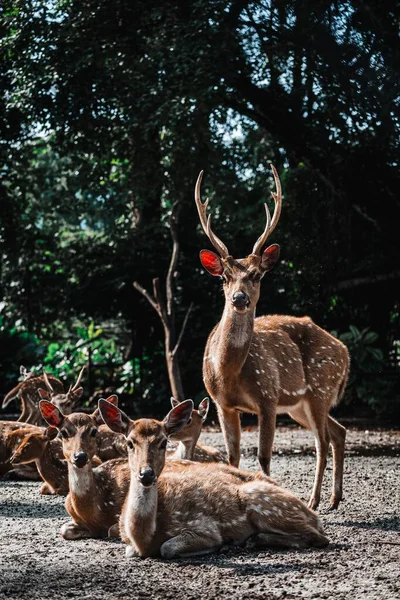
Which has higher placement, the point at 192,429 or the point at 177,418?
the point at 177,418

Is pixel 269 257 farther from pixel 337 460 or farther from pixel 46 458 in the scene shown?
pixel 46 458

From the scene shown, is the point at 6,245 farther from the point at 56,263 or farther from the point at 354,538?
the point at 354,538

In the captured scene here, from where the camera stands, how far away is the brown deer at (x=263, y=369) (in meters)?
7.45

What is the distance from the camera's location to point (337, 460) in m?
7.93

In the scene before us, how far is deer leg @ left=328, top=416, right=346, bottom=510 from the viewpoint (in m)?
7.61

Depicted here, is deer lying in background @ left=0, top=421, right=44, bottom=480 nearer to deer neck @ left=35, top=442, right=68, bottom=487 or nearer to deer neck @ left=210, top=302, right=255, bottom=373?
deer neck @ left=35, top=442, right=68, bottom=487

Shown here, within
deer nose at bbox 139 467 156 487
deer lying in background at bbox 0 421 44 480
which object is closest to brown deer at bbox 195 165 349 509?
deer nose at bbox 139 467 156 487

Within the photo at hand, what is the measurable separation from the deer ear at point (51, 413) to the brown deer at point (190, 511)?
2.21ft

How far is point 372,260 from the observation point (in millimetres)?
16531

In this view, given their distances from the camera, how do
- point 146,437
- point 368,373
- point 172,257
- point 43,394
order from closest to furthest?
point 146,437
point 43,394
point 172,257
point 368,373

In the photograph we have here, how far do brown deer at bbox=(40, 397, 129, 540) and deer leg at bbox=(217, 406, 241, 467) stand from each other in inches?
43.8

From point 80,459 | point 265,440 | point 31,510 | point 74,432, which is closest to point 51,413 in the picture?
point 74,432

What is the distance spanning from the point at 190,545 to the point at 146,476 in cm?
50

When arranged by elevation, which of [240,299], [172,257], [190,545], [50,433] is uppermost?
[172,257]
